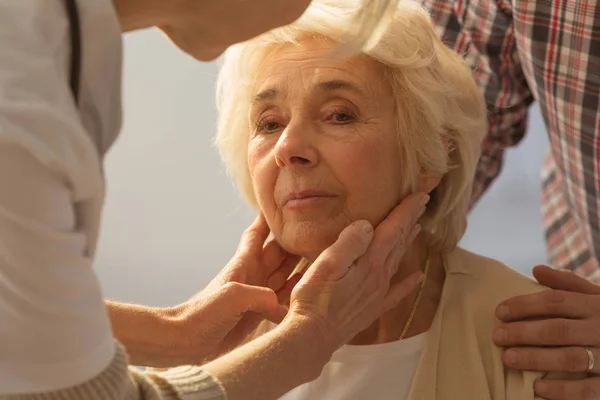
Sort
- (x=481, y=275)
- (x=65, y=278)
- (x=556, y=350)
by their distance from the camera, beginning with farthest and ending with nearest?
(x=481, y=275) < (x=556, y=350) < (x=65, y=278)

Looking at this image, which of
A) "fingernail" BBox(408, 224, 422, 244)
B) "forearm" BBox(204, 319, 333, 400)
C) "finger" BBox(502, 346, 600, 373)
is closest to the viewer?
"forearm" BBox(204, 319, 333, 400)

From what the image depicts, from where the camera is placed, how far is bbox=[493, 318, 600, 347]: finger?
147cm

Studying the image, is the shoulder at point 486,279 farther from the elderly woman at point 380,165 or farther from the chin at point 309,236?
the chin at point 309,236

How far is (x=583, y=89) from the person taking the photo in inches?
75.1

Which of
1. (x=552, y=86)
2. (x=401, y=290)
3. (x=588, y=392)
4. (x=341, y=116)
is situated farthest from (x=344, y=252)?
(x=552, y=86)

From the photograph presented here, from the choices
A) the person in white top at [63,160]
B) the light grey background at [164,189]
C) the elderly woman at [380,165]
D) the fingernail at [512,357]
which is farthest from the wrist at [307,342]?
the light grey background at [164,189]

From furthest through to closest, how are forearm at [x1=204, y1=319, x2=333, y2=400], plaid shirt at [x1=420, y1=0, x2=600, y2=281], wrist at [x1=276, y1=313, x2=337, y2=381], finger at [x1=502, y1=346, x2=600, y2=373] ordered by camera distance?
1. plaid shirt at [x1=420, y1=0, x2=600, y2=281]
2. finger at [x1=502, y1=346, x2=600, y2=373]
3. wrist at [x1=276, y1=313, x2=337, y2=381]
4. forearm at [x1=204, y1=319, x2=333, y2=400]

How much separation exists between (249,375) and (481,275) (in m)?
0.73

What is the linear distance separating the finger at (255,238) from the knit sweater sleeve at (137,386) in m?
0.64

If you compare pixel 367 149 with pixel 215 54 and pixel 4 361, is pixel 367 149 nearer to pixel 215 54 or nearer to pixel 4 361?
pixel 215 54

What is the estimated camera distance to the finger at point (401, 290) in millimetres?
1500

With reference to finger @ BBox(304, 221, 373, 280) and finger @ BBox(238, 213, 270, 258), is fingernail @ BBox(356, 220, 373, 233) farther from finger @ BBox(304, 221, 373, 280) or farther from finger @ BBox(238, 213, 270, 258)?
finger @ BBox(238, 213, 270, 258)

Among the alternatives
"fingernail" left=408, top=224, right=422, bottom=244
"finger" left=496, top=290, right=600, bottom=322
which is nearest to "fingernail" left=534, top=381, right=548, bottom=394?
"finger" left=496, top=290, right=600, bottom=322

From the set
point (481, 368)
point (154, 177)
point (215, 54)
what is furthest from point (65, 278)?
point (154, 177)
